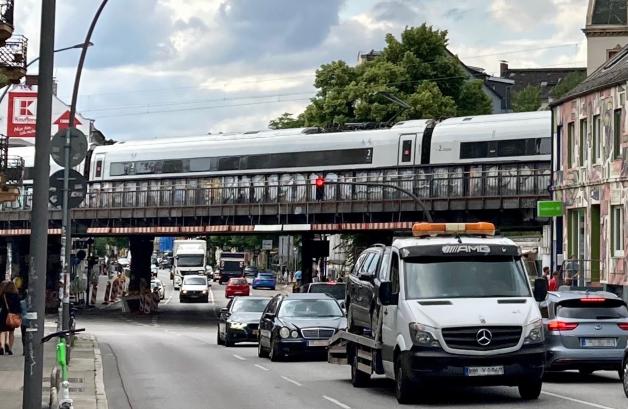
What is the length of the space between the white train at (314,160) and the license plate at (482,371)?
1594 inches

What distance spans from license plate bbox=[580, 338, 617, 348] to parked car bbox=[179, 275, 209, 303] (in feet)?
237

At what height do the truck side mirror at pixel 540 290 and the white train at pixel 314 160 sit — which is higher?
the white train at pixel 314 160

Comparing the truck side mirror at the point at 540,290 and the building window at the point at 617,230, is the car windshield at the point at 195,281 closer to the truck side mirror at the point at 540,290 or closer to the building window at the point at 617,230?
the building window at the point at 617,230

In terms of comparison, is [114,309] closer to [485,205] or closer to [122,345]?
[485,205]

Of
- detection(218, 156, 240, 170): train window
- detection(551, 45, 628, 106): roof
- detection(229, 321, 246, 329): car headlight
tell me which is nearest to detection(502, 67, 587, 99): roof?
detection(218, 156, 240, 170): train window

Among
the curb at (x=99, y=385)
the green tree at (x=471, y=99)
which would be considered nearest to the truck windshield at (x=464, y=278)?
the curb at (x=99, y=385)

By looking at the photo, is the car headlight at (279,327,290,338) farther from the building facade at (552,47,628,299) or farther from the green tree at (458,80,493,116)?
the green tree at (458,80,493,116)

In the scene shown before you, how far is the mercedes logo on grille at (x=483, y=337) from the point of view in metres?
17.9

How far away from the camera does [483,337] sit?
17875 millimetres

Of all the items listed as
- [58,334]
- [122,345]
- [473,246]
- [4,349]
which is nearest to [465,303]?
[473,246]

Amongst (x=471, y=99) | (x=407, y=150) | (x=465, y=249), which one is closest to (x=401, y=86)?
(x=471, y=99)

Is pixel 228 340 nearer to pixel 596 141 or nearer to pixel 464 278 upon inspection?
pixel 596 141

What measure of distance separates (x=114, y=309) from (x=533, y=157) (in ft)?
111

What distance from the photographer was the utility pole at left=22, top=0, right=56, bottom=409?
50.2ft
